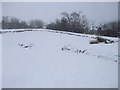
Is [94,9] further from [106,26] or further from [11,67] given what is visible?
[11,67]

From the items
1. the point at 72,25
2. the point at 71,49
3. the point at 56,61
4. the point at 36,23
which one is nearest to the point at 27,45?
the point at 36,23

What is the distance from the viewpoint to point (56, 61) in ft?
10.4

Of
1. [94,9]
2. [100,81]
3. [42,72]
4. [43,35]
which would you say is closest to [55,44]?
[43,35]

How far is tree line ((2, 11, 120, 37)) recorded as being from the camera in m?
3.30

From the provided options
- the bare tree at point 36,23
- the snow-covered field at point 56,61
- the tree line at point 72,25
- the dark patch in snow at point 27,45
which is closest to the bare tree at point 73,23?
the tree line at point 72,25

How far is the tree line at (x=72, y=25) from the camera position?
3299 mm

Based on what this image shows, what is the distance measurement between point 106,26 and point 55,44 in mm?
1272

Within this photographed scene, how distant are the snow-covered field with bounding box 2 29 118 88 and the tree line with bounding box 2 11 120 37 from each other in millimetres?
136

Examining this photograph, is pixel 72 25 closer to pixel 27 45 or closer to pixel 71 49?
pixel 71 49

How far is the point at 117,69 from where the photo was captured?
2.95 metres

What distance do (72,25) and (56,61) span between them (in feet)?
3.11

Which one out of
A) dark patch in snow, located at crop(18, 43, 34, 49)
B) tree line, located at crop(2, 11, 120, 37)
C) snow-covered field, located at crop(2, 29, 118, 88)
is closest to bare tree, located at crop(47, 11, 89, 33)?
tree line, located at crop(2, 11, 120, 37)

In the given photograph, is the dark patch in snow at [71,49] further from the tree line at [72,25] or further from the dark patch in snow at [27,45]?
the dark patch in snow at [27,45]

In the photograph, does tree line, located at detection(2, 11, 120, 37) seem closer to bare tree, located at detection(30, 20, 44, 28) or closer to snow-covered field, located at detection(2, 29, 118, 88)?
bare tree, located at detection(30, 20, 44, 28)
